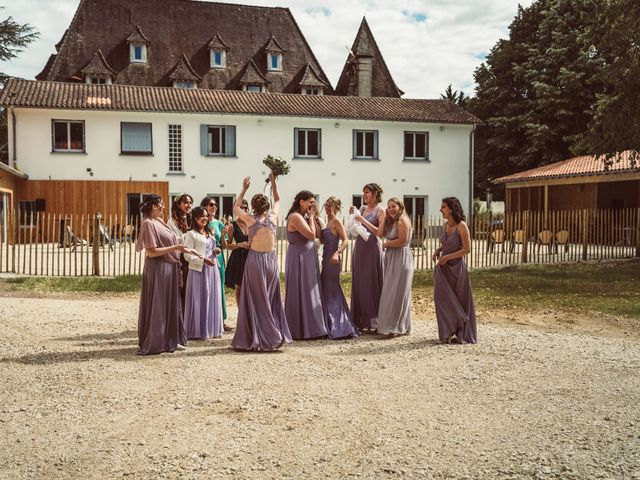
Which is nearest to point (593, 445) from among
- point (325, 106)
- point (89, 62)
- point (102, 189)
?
point (102, 189)

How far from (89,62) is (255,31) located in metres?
10.1

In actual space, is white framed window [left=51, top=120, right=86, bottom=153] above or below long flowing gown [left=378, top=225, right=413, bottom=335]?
above

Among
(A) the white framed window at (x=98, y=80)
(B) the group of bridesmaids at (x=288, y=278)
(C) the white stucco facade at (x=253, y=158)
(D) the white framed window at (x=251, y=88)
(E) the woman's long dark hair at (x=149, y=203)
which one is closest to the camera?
(E) the woman's long dark hair at (x=149, y=203)

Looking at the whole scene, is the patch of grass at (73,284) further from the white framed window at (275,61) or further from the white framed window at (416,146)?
the white framed window at (275,61)

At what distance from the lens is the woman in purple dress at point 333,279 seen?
29.9 feet

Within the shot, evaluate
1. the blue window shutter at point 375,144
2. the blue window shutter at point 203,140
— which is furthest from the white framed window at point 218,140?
the blue window shutter at point 375,144

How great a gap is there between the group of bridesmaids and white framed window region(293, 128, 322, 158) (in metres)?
22.7

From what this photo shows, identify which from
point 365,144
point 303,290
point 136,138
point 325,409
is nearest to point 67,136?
point 136,138

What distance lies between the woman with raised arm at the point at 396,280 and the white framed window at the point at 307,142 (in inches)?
926

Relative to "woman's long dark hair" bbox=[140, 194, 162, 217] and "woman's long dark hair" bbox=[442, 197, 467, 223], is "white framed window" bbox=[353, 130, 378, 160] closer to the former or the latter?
"woman's long dark hair" bbox=[442, 197, 467, 223]

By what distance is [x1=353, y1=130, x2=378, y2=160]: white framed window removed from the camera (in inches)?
1302

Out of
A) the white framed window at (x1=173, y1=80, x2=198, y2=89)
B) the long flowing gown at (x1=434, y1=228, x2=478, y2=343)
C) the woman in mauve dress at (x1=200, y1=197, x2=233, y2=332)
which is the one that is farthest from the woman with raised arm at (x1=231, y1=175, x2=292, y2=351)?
the white framed window at (x1=173, y1=80, x2=198, y2=89)

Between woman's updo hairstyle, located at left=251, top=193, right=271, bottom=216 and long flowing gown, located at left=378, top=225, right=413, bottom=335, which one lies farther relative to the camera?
long flowing gown, located at left=378, top=225, right=413, bottom=335

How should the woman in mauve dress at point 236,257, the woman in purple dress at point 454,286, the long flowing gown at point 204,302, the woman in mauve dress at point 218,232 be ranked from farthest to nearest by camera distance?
1. the woman in mauve dress at point 236,257
2. the woman in mauve dress at point 218,232
3. the long flowing gown at point 204,302
4. the woman in purple dress at point 454,286
